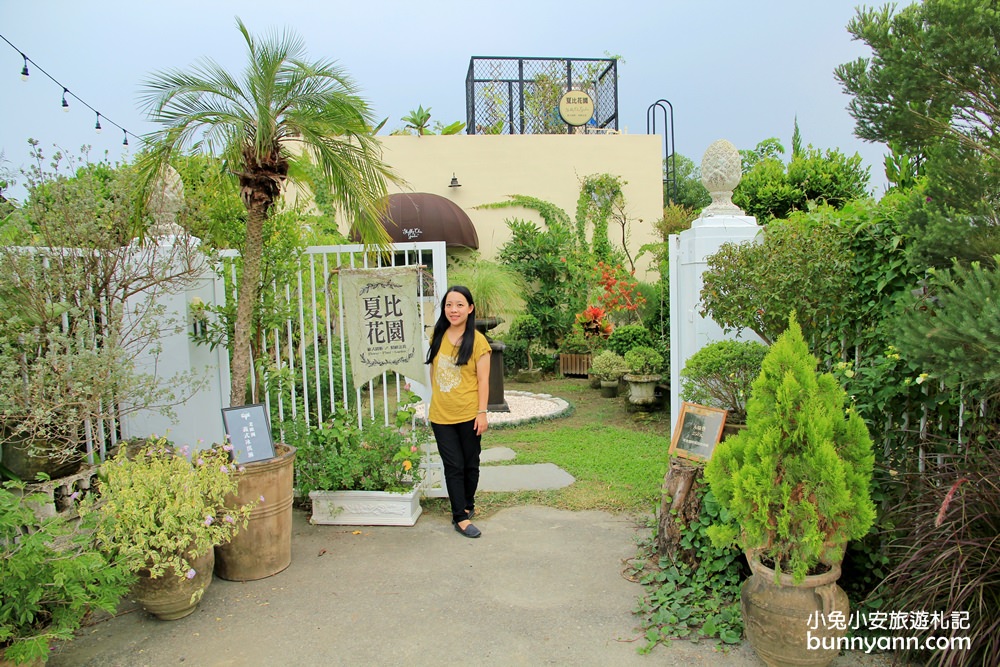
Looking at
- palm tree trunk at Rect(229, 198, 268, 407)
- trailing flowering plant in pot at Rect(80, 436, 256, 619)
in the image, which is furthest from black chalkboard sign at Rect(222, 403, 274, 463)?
trailing flowering plant in pot at Rect(80, 436, 256, 619)

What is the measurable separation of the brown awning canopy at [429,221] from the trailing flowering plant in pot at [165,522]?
28.6ft

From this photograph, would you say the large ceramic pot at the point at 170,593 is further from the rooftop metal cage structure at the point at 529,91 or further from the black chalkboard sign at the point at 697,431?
the rooftop metal cage structure at the point at 529,91

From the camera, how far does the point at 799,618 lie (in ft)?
8.42

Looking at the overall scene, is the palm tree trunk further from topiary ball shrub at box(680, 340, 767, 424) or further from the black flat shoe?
topiary ball shrub at box(680, 340, 767, 424)

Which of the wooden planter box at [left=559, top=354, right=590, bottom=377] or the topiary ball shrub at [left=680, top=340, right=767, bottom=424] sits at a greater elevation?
the topiary ball shrub at [left=680, top=340, right=767, bottom=424]

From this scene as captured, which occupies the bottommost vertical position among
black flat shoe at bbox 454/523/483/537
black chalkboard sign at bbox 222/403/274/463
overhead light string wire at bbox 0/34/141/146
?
black flat shoe at bbox 454/523/483/537

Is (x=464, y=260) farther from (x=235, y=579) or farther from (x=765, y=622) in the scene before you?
(x=765, y=622)

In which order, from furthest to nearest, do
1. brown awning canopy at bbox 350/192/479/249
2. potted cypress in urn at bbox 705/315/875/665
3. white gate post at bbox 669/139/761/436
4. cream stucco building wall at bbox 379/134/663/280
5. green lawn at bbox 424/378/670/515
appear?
cream stucco building wall at bbox 379/134/663/280
brown awning canopy at bbox 350/192/479/249
green lawn at bbox 424/378/670/515
white gate post at bbox 669/139/761/436
potted cypress in urn at bbox 705/315/875/665

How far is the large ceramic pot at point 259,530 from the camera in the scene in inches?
143

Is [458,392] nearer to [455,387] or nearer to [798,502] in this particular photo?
[455,387]

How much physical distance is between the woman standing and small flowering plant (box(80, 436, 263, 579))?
1.44m

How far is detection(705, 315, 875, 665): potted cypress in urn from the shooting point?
8.36ft

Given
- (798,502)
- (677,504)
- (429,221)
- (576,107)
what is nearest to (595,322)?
(429,221)

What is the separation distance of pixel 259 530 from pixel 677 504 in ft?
7.82
